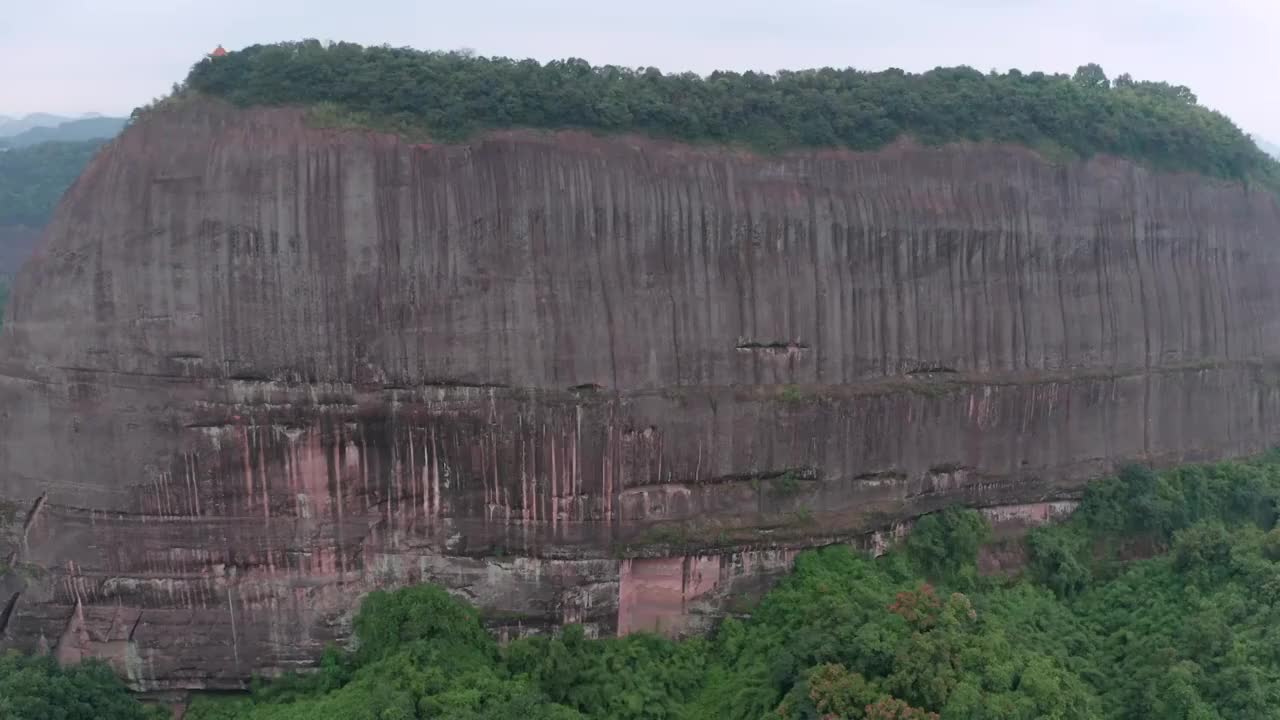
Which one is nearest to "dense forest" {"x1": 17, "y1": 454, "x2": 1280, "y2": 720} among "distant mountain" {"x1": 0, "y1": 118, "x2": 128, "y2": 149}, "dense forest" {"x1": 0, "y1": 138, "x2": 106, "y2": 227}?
"dense forest" {"x1": 0, "y1": 138, "x2": 106, "y2": 227}

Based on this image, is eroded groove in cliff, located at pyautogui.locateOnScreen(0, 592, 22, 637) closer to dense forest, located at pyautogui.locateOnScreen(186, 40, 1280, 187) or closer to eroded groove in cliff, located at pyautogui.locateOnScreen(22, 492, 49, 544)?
eroded groove in cliff, located at pyautogui.locateOnScreen(22, 492, 49, 544)

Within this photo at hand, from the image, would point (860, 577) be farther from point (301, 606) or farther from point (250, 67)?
point (250, 67)

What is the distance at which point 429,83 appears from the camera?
51.4ft

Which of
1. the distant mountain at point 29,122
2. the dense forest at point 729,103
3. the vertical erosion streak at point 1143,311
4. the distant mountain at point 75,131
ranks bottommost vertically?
the vertical erosion streak at point 1143,311

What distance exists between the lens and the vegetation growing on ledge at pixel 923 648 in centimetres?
1267

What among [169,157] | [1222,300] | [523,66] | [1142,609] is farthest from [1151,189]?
[169,157]

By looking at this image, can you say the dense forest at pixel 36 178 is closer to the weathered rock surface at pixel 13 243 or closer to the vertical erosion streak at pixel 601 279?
the weathered rock surface at pixel 13 243

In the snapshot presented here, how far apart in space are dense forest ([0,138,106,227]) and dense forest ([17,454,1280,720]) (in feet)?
133

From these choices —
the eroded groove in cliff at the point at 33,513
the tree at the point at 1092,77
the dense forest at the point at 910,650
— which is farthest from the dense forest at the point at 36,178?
the tree at the point at 1092,77

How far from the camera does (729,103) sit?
17.0 m

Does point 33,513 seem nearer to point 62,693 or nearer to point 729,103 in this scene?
point 62,693

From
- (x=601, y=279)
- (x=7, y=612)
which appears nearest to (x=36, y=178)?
(x=7, y=612)

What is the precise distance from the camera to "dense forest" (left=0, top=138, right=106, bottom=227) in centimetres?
4500

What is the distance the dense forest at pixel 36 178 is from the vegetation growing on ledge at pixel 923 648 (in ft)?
135
